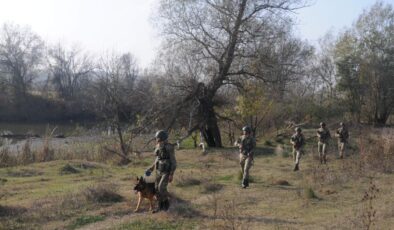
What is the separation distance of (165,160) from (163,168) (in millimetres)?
177

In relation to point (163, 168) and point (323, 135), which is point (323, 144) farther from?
point (163, 168)

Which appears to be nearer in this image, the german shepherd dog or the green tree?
the german shepherd dog

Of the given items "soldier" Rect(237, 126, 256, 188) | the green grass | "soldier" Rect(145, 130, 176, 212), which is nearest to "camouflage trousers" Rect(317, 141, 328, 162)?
"soldier" Rect(237, 126, 256, 188)

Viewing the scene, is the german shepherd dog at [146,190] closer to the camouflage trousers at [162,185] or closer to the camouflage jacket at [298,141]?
the camouflage trousers at [162,185]

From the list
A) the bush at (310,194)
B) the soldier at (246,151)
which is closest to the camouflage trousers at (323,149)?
the soldier at (246,151)

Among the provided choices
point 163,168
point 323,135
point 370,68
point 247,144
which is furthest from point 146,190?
point 370,68

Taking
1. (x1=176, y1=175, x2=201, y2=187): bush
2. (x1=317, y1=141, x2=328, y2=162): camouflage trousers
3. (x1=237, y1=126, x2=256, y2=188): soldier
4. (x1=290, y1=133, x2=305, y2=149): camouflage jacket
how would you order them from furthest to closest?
(x1=317, y1=141, x2=328, y2=162): camouflage trousers
(x1=290, y1=133, x2=305, y2=149): camouflage jacket
(x1=176, y1=175, x2=201, y2=187): bush
(x1=237, y1=126, x2=256, y2=188): soldier

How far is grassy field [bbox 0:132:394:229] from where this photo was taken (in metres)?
10.1

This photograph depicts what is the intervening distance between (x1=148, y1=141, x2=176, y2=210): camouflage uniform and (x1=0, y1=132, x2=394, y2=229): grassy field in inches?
15.2

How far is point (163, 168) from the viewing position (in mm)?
10906

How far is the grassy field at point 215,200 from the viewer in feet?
33.0

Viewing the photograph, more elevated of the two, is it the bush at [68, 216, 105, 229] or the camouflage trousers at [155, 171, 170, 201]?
the camouflage trousers at [155, 171, 170, 201]

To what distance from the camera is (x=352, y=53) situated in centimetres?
4591

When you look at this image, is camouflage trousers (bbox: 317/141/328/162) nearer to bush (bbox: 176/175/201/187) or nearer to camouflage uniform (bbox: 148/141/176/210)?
bush (bbox: 176/175/201/187)
